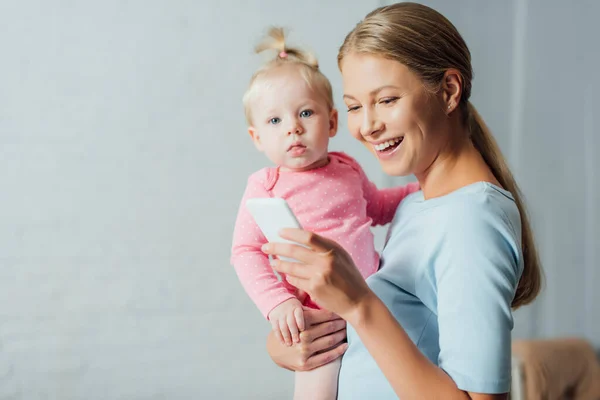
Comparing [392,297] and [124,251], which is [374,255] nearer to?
[392,297]

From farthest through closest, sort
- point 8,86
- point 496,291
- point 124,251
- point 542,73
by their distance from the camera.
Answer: point 124,251 < point 8,86 < point 542,73 < point 496,291

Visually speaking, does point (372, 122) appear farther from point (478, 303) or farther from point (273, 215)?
point (478, 303)

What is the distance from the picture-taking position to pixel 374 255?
142 centimetres

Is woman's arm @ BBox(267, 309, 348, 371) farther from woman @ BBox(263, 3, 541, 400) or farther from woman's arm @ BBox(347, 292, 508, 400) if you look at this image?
woman's arm @ BBox(347, 292, 508, 400)

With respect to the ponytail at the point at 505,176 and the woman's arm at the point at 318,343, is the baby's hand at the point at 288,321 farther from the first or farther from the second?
the ponytail at the point at 505,176

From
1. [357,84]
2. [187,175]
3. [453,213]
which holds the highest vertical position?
[187,175]

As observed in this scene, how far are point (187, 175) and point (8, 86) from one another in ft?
2.62

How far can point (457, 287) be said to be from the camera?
3.14 ft

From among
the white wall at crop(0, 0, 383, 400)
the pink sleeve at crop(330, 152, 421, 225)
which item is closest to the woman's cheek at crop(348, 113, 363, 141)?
the pink sleeve at crop(330, 152, 421, 225)

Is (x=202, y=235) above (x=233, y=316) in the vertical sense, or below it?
above

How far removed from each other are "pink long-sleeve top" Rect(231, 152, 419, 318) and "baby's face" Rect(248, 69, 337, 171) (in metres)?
0.05

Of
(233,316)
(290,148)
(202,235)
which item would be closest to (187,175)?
(202,235)

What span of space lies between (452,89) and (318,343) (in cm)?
56

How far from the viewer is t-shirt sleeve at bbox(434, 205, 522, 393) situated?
0.93m
